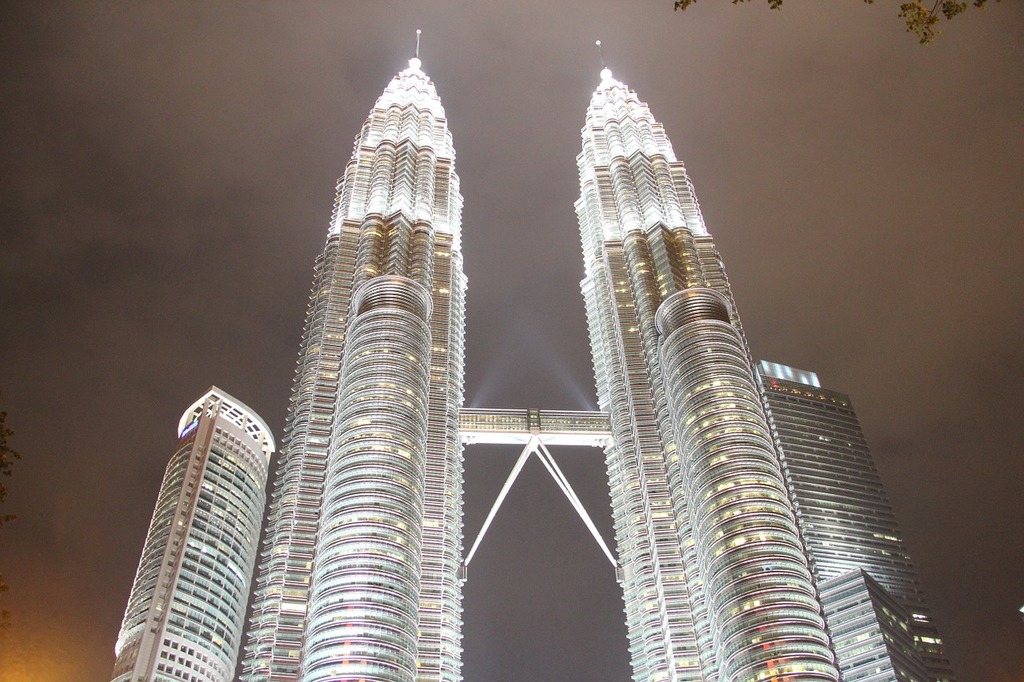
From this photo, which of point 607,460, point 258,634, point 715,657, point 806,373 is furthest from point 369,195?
point 806,373

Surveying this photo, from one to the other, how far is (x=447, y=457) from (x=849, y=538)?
8854 cm

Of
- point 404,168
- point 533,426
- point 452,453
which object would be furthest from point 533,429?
point 404,168

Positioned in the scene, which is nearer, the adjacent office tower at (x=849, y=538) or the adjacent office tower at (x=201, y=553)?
the adjacent office tower at (x=201, y=553)

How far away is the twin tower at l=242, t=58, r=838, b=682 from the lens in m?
91.3

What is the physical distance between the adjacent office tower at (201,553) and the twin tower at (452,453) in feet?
112

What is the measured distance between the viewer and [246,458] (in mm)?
163500

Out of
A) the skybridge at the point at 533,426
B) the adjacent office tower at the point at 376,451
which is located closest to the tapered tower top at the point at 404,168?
the adjacent office tower at the point at 376,451

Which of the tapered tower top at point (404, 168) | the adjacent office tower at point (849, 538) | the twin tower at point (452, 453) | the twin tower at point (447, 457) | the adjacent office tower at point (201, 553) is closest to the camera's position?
the twin tower at point (452, 453)

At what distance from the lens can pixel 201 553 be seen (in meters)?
142

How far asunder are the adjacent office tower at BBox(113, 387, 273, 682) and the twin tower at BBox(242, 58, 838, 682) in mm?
34126

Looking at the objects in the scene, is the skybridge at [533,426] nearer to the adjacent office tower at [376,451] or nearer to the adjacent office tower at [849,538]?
the adjacent office tower at [376,451]

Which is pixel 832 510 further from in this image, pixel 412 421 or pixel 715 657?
pixel 412 421

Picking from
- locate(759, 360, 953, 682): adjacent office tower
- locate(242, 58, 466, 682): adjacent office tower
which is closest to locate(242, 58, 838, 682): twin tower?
locate(242, 58, 466, 682): adjacent office tower

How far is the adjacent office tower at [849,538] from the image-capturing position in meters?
135
